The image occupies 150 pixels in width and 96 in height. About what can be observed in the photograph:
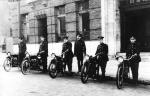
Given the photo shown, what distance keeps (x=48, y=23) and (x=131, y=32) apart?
8036 mm

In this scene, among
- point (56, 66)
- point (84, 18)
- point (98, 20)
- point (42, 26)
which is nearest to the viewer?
point (56, 66)

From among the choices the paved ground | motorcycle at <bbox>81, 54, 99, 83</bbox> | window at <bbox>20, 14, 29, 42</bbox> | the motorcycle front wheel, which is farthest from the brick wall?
the motorcycle front wheel

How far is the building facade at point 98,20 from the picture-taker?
1747 cm

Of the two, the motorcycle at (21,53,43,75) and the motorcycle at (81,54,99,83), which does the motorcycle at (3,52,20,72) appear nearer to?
the motorcycle at (21,53,43,75)

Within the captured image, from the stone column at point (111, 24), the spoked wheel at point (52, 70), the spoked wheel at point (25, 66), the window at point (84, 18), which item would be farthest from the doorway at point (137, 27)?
the spoked wheel at point (52, 70)

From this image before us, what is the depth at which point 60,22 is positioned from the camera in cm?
2269

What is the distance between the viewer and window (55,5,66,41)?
22.2m

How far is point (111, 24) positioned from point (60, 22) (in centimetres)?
595

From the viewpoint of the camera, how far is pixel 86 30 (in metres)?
19.8

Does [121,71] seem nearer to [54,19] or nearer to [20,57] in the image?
[20,57]

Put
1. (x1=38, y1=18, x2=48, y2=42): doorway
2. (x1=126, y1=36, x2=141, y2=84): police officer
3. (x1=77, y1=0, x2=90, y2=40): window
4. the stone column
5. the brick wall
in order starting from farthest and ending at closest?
1. (x1=38, y1=18, x2=48, y2=42): doorway
2. (x1=77, y1=0, x2=90, y2=40): window
3. the brick wall
4. the stone column
5. (x1=126, y1=36, x2=141, y2=84): police officer

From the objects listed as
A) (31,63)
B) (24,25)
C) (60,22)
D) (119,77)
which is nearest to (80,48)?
(31,63)

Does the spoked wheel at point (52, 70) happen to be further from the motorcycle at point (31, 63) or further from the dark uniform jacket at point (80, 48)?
the motorcycle at point (31, 63)

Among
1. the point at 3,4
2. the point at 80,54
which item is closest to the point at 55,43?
the point at 80,54
